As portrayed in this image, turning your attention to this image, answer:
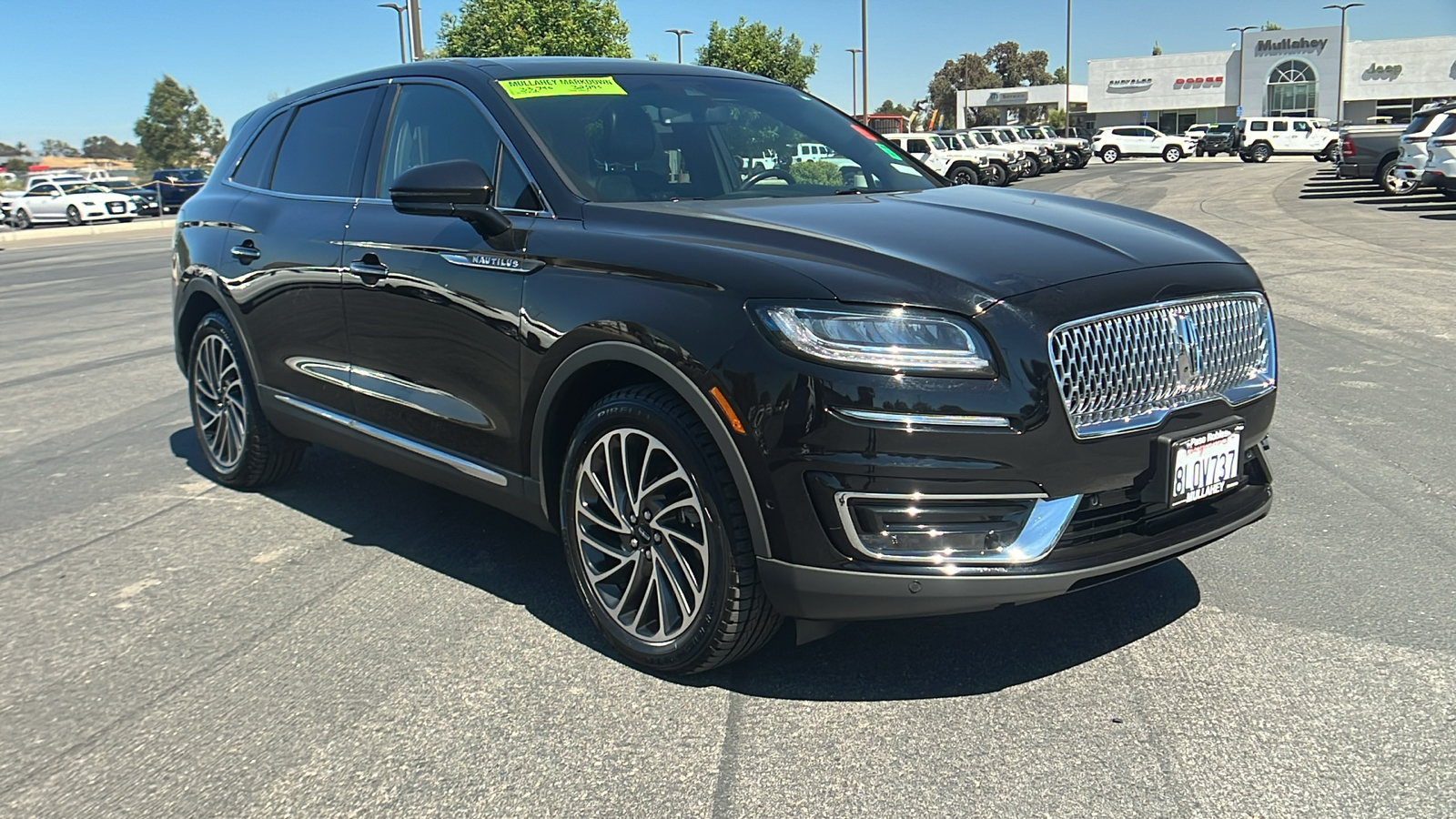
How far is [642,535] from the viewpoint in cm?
340

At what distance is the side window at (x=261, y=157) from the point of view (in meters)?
5.37

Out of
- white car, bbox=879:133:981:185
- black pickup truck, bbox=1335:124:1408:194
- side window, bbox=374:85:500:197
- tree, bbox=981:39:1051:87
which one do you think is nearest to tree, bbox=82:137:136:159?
tree, bbox=981:39:1051:87

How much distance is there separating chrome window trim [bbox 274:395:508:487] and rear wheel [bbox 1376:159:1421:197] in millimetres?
22840

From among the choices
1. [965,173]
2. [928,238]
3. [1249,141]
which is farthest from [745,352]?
[1249,141]

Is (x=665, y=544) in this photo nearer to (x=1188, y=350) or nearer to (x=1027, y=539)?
(x=1027, y=539)

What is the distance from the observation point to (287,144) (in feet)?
17.3

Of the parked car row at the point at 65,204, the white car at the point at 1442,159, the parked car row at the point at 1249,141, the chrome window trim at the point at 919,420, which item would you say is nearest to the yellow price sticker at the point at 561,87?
the chrome window trim at the point at 919,420

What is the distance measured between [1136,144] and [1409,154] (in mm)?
34545

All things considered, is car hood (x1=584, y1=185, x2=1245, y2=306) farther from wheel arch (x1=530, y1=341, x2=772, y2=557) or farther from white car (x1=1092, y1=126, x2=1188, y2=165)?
white car (x1=1092, y1=126, x2=1188, y2=165)

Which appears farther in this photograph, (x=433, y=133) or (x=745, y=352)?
(x=433, y=133)

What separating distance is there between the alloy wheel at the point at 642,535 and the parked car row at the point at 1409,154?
2093 cm

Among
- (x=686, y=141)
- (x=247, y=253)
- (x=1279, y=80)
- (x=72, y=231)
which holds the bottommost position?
(x=72, y=231)

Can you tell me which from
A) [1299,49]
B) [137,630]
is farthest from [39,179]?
[1299,49]

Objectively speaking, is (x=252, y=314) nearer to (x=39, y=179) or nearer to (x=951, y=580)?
(x=951, y=580)
